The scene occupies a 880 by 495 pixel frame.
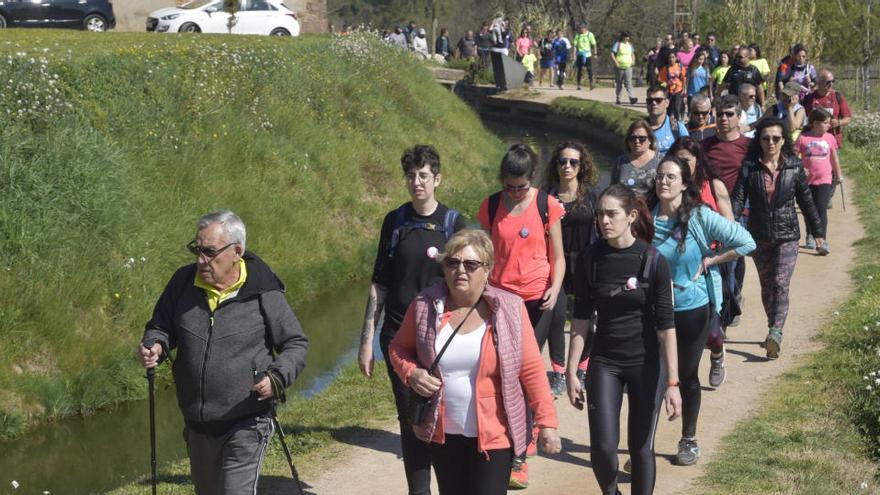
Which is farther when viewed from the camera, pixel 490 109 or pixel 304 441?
pixel 490 109

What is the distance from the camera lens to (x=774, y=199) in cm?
951

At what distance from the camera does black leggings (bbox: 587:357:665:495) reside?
20.1 feet

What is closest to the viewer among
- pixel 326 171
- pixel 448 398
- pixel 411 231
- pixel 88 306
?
pixel 448 398

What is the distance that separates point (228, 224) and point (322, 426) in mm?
3571

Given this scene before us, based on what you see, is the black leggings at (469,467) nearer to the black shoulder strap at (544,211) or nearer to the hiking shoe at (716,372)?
the black shoulder strap at (544,211)

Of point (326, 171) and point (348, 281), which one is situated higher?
point (326, 171)

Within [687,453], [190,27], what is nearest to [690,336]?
[687,453]

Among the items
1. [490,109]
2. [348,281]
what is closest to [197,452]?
[348,281]

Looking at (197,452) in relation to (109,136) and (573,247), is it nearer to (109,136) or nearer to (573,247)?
(573,247)

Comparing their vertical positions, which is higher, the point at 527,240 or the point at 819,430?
the point at 527,240

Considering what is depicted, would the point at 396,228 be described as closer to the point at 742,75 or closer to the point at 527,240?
the point at 527,240

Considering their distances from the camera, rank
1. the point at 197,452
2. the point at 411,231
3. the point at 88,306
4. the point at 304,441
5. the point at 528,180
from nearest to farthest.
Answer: the point at 197,452 → the point at 411,231 → the point at 528,180 → the point at 304,441 → the point at 88,306

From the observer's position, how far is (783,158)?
9.56 meters

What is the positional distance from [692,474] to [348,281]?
967 cm
